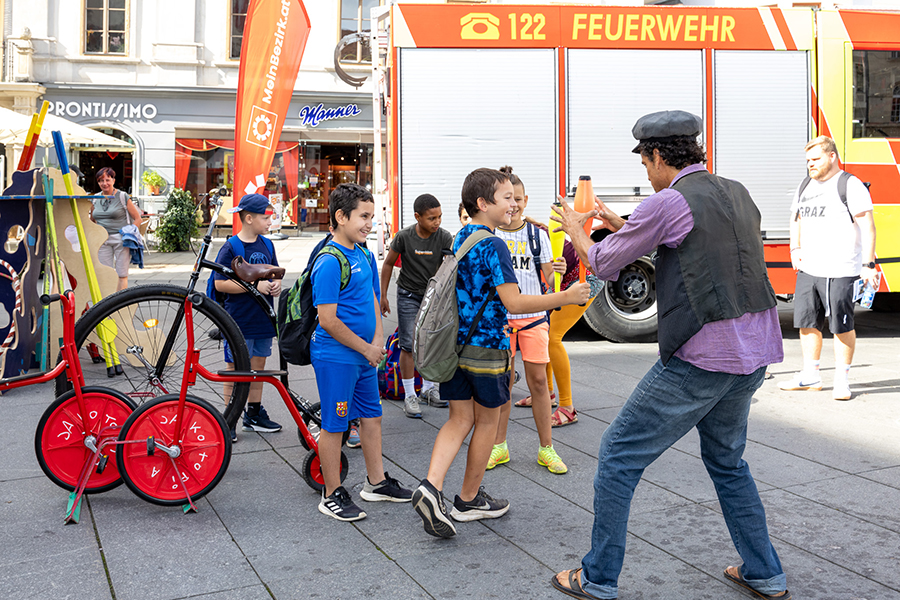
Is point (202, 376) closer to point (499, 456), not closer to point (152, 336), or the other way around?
point (152, 336)

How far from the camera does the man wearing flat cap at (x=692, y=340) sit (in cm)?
281

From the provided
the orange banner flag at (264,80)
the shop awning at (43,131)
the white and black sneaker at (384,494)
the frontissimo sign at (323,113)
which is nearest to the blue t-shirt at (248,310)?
the white and black sneaker at (384,494)

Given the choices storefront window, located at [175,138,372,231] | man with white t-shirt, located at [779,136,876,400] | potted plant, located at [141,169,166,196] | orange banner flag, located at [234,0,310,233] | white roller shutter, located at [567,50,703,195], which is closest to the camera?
man with white t-shirt, located at [779,136,876,400]

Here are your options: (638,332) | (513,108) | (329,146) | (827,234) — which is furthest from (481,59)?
(329,146)

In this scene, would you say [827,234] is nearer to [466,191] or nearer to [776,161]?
[776,161]

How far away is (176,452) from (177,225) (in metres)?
16.1

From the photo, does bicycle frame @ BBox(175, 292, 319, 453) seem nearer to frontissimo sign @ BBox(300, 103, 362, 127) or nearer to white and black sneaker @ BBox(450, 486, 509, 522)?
white and black sneaker @ BBox(450, 486, 509, 522)

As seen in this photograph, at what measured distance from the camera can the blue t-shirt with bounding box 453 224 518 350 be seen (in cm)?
349

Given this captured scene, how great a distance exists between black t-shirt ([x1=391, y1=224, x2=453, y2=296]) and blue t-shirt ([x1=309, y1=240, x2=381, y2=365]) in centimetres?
201

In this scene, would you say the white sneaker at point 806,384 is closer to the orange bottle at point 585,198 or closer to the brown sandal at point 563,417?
the brown sandal at point 563,417

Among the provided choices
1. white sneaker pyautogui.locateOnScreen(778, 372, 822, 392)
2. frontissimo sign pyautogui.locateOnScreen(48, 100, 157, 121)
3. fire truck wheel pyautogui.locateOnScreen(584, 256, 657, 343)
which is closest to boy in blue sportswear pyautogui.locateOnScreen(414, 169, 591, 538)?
white sneaker pyautogui.locateOnScreen(778, 372, 822, 392)

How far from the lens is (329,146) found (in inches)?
956

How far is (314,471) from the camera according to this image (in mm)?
4141

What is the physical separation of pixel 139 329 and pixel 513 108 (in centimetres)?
490
